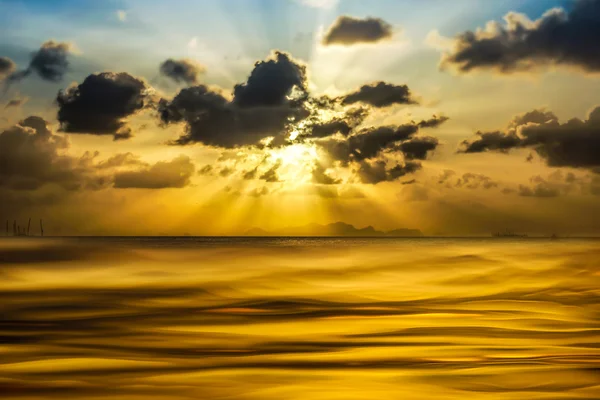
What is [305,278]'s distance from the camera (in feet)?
183

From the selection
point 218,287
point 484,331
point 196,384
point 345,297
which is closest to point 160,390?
point 196,384

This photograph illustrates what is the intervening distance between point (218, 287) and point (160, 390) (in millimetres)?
31926

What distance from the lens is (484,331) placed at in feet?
77.4

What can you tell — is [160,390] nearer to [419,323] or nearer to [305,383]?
[305,383]

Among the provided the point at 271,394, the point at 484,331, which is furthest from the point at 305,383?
the point at 484,331

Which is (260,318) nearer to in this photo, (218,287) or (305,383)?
(305,383)

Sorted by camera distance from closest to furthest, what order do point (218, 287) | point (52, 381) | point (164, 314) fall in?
point (52, 381) < point (164, 314) < point (218, 287)

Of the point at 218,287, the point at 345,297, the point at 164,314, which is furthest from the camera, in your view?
the point at 218,287

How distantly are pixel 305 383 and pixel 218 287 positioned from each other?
31.6 meters

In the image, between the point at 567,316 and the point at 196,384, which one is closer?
the point at 196,384

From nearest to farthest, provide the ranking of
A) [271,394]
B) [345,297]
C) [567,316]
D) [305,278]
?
[271,394] → [567,316] → [345,297] → [305,278]

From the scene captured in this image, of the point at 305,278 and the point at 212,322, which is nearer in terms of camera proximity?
the point at 212,322

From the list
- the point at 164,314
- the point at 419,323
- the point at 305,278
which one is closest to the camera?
the point at 419,323

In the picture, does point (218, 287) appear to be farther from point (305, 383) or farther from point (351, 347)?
point (305, 383)
